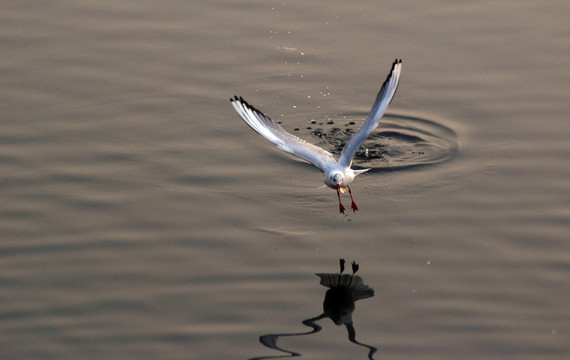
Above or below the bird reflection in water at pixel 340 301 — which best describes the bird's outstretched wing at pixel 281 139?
above

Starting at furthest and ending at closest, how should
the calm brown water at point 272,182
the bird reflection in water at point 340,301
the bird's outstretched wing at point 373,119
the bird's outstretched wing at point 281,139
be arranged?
the bird's outstretched wing at point 281,139, the bird's outstretched wing at point 373,119, the calm brown water at point 272,182, the bird reflection in water at point 340,301

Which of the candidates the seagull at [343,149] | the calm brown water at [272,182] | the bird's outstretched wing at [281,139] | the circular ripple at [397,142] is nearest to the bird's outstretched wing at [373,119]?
the seagull at [343,149]

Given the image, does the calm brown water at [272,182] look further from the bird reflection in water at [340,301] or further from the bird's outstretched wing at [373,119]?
the bird's outstretched wing at [373,119]

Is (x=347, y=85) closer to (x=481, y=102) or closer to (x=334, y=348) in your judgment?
(x=481, y=102)

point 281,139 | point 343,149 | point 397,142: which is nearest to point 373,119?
point 343,149

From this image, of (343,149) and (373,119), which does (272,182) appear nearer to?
(343,149)

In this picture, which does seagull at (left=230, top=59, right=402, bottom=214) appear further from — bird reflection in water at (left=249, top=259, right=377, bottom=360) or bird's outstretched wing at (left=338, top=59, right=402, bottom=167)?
bird reflection in water at (left=249, top=259, right=377, bottom=360)

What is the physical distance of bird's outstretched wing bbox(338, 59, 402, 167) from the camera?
10680mm

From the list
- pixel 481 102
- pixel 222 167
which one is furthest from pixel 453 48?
pixel 222 167

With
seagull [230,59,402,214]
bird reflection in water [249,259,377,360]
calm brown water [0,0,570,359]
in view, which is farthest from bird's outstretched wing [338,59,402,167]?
bird reflection in water [249,259,377,360]

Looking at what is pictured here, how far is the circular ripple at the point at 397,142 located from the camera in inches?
465

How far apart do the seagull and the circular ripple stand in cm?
71

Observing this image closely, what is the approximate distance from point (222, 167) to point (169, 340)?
10.2ft

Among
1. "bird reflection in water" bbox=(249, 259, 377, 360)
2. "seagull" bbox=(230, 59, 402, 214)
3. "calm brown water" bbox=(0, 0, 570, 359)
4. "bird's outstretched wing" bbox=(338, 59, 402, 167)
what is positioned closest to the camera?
"bird reflection in water" bbox=(249, 259, 377, 360)
